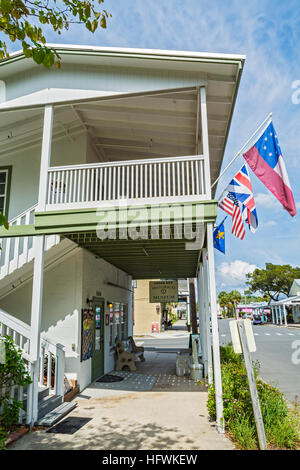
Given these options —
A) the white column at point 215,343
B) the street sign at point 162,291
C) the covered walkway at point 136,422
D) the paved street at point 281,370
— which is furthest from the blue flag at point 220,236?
the street sign at point 162,291

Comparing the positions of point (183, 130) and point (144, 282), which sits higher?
point (183, 130)

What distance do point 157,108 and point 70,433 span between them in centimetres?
687

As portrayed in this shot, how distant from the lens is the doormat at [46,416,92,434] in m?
5.57

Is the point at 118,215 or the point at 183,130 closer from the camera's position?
the point at 118,215

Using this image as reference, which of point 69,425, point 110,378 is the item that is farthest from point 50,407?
point 110,378

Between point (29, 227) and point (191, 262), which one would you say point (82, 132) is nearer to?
point (29, 227)

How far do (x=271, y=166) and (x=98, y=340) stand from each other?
673 centimetres

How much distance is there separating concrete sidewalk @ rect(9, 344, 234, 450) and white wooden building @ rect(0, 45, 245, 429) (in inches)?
23.2

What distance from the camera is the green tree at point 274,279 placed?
178ft

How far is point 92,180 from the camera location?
6887mm

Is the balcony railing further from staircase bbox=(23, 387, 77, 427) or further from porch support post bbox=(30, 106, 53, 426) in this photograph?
staircase bbox=(23, 387, 77, 427)

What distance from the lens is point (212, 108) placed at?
7684 mm

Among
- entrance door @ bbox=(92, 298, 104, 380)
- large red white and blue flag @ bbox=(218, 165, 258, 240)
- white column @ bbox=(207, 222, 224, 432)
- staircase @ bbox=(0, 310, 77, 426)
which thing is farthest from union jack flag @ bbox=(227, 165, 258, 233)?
staircase @ bbox=(0, 310, 77, 426)
